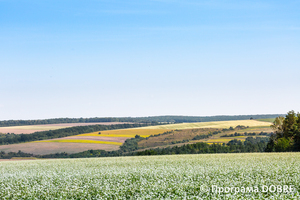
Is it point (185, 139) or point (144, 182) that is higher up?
point (144, 182)

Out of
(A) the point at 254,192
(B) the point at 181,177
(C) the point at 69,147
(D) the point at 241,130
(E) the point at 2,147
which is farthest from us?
(D) the point at 241,130

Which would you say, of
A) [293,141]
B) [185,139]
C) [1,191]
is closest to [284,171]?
[1,191]

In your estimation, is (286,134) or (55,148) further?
(55,148)

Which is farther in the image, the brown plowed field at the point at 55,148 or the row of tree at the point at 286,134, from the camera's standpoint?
the brown plowed field at the point at 55,148

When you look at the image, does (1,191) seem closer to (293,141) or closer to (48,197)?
(48,197)

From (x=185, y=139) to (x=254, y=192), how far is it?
74044 mm

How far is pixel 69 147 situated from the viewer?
235 ft

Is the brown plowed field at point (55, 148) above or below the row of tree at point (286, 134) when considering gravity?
below

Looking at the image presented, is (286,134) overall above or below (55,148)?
above

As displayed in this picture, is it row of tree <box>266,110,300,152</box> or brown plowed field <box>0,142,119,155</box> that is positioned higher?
row of tree <box>266,110,300,152</box>

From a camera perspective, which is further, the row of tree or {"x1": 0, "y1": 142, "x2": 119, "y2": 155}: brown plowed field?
{"x1": 0, "y1": 142, "x2": 119, "y2": 155}: brown plowed field

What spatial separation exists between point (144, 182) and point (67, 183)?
4.88 m

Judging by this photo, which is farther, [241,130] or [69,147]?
[241,130]

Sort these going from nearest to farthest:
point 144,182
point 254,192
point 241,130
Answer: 1. point 254,192
2. point 144,182
3. point 241,130
